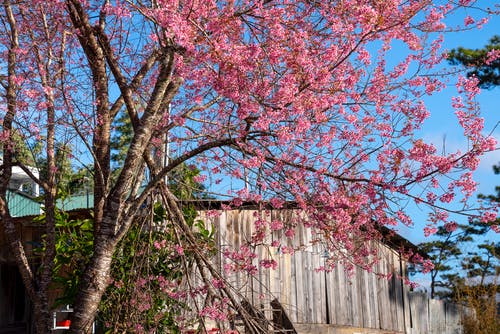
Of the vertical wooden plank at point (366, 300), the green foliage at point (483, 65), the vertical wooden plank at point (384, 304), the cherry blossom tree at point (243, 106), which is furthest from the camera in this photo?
the green foliage at point (483, 65)

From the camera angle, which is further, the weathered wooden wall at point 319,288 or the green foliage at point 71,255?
the weathered wooden wall at point 319,288

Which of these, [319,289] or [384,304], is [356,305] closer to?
[384,304]

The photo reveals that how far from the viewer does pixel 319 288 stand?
40.8ft

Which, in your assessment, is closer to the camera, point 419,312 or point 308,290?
point 308,290

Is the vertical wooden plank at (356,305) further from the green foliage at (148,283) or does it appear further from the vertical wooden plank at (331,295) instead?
the green foliage at (148,283)

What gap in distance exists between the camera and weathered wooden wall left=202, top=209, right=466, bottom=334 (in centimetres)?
1150

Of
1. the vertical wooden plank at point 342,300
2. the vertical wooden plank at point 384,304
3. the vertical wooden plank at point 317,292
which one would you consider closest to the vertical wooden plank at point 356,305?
the vertical wooden plank at point 342,300

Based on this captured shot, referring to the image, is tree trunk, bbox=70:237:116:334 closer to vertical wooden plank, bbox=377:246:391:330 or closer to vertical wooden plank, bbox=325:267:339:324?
vertical wooden plank, bbox=325:267:339:324

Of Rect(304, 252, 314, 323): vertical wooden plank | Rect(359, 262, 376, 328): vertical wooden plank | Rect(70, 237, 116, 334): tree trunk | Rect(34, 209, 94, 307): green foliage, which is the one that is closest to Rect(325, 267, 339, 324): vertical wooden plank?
Rect(304, 252, 314, 323): vertical wooden plank

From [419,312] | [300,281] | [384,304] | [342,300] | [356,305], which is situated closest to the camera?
[300,281]

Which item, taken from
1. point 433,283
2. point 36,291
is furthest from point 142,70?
point 433,283

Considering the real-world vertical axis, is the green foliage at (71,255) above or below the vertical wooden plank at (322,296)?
above

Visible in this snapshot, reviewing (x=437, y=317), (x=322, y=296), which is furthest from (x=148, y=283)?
(x=437, y=317)

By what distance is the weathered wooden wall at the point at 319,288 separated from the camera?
11.5m
